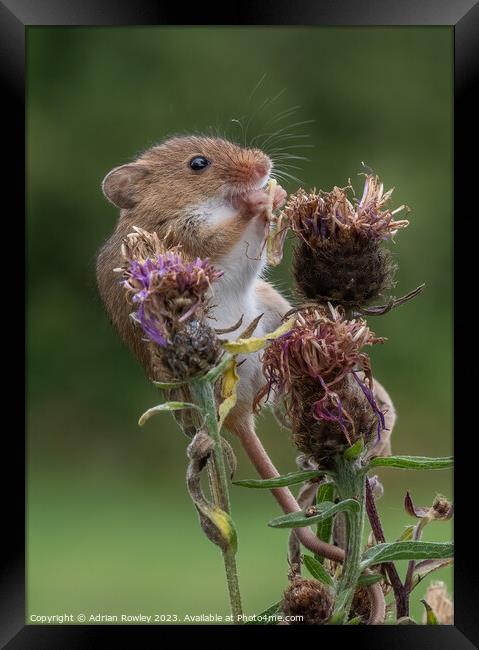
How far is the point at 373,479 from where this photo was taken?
213cm

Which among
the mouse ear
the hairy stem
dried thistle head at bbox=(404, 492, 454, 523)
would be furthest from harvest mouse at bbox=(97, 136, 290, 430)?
dried thistle head at bbox=(404, 492, 454, 523)

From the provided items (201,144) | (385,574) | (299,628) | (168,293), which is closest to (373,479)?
(385,574)

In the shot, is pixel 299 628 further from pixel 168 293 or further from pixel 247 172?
pixel 247 172

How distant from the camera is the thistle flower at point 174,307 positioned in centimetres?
172

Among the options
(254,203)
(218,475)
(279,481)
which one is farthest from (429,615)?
(254,203)

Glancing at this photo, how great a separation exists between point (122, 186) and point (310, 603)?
5.08ft

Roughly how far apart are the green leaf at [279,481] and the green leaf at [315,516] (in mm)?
67

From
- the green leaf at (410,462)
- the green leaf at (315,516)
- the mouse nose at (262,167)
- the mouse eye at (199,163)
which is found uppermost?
the mouse eye at (199,163)

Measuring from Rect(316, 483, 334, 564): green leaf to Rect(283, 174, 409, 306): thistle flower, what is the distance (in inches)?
16.3

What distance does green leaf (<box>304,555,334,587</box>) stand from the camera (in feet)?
6.22

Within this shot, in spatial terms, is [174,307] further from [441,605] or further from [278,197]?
[278,197]

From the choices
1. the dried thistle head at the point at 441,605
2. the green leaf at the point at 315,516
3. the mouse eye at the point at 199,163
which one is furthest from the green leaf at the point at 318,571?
the mouse eye at the point at 199,163

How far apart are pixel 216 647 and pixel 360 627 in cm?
31

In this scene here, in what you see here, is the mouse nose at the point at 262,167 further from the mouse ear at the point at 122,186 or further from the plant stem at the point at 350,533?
the plant stem at the point at 350,533
